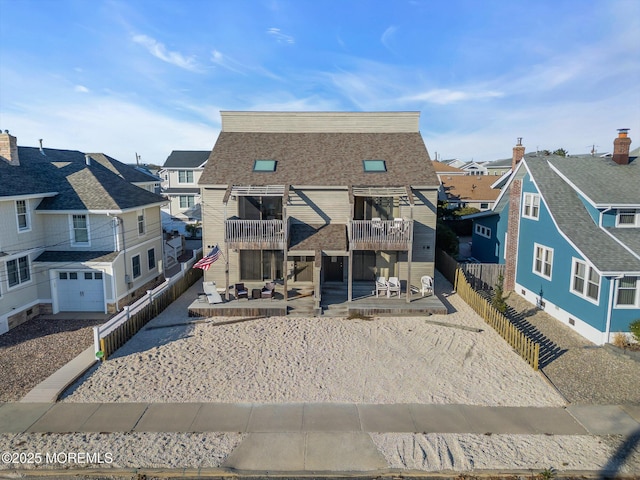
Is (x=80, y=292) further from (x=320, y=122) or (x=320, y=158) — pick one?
(x=320, y=122)

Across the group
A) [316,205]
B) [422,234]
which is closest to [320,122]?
[316,205]

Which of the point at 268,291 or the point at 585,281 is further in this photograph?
the point at 268,291

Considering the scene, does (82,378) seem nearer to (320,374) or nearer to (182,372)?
(182,372)

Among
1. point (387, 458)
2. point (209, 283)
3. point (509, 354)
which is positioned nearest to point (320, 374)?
point (387, 458)

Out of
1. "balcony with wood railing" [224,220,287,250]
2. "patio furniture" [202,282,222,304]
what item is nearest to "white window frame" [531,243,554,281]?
"balcony with wood railing" [224,220,287,250]

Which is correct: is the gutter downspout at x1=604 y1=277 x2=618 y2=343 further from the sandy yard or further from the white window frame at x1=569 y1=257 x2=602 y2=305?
the sandy yard

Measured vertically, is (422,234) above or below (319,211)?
below
